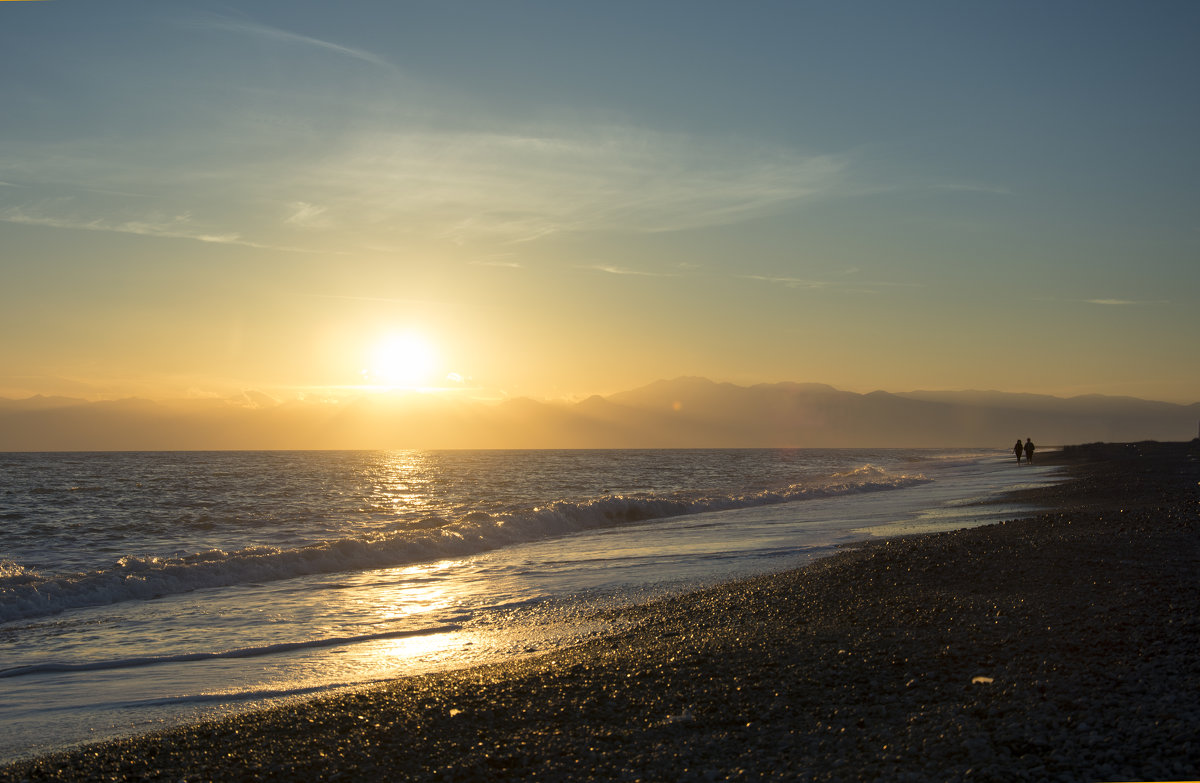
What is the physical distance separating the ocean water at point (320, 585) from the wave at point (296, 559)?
2.7 inches

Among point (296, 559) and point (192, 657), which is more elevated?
point (192, 657)

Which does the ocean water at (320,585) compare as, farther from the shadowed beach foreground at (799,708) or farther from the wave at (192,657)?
the shadowed beach foreground at (799,708)

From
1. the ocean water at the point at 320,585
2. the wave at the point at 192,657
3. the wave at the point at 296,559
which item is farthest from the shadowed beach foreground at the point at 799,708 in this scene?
the wave at the point at 296,559

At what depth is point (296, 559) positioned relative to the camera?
20.3 meters

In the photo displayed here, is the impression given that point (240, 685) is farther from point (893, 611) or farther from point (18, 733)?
point (893, 611)

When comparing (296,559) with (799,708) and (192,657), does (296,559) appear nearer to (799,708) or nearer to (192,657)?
(192,657)

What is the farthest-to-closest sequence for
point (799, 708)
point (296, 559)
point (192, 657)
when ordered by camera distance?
1. point (296, 559)
2. point (192, 657)
3. point (799, 708)

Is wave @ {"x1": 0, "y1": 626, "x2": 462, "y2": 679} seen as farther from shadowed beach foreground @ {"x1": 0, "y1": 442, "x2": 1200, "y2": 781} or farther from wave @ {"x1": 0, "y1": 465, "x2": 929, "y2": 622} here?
wave @ {"x1": 0, "y1": 465, "x2": 929, "y2": 622}

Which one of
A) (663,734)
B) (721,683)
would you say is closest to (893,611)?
(721,683)

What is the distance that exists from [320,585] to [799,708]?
13596 millimetres

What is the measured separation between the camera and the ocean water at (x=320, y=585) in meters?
9.35

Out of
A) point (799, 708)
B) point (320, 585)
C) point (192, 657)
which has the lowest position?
point (320, 585)

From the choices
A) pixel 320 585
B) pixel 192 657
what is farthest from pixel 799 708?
pixel 320 585

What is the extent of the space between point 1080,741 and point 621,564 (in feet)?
43.7
